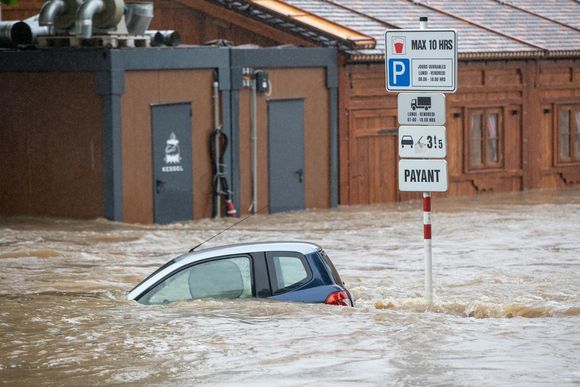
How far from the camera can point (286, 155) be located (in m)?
25.9

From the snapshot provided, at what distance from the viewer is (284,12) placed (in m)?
27.4

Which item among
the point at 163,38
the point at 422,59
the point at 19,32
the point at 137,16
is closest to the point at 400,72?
the point at 422,59

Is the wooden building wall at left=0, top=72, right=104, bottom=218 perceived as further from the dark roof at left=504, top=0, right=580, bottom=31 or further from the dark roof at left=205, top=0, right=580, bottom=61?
the dark roof at left=504, top=0, right=580, bottom=31

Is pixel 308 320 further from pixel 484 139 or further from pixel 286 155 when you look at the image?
pixel 484 139

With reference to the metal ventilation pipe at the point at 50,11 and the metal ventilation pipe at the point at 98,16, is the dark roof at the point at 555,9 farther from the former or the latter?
the metal ventilation pipe at the point at 50,11

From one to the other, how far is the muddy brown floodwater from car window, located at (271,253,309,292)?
214 mm

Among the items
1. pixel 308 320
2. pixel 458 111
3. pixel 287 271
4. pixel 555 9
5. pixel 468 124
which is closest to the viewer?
pixel 308 320

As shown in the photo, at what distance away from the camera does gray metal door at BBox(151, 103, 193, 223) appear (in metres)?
23.3

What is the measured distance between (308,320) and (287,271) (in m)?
0.52

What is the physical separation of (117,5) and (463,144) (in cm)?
952

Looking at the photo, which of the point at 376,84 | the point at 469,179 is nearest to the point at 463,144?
the point at 469,179

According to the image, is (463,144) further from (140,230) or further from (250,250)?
(250,250)

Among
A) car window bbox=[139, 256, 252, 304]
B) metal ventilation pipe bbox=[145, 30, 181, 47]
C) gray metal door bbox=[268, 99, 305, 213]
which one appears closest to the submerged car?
car window bbox=[139, 256, 252, 304]

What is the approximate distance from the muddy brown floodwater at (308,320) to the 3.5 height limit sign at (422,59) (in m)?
2.35
